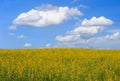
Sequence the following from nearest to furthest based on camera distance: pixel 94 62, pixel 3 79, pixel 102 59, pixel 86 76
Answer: pixel 3 79
pixel 86 76
pixel 94 62
pixel 102 59

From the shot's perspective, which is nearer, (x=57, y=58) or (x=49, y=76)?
(x=49, y=76)

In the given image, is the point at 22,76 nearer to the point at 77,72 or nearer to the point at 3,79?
the point at 3,79

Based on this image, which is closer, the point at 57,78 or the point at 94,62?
the point at 57,78

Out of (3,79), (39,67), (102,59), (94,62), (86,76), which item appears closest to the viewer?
(3,79)

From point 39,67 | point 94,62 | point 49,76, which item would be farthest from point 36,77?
point 94,62

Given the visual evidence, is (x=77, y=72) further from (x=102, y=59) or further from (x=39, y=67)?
(x=102, y=59)

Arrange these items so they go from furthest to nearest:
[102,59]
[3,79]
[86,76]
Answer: [102,59] < [86,76] < [3,79]

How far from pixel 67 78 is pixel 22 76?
5.92 feet

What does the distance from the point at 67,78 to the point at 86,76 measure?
1174 millimetres

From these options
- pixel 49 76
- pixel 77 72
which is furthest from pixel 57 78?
pixel 77 72

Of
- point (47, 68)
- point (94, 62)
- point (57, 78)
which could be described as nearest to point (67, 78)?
point (57, 78)

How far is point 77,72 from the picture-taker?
1512 centimetres

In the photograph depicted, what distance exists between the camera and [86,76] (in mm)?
14859

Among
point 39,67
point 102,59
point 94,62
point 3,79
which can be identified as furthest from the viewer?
point 102,59
